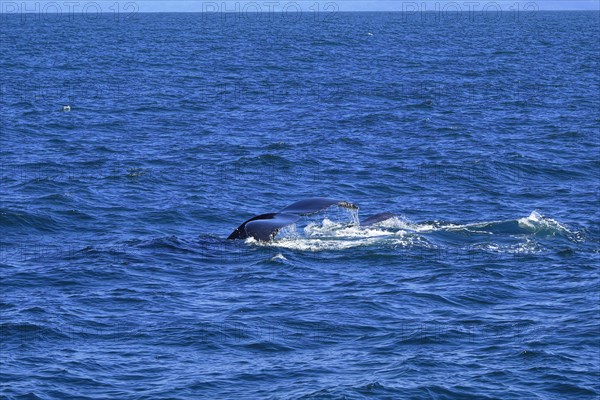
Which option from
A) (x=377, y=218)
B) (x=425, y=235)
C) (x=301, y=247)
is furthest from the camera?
(x=377, y=218)

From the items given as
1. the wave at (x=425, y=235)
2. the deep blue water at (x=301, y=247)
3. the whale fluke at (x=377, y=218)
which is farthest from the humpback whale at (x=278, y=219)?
the whale fluke at (x=377, y=218)

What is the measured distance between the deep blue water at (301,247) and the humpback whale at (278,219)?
475 mm

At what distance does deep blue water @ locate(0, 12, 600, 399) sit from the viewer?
23.0 metres

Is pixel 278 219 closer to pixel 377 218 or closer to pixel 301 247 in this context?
pixel 301 247

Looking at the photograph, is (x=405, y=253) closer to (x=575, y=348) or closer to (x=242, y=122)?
(x=575, y=348)

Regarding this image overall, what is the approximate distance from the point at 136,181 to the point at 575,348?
24260mm

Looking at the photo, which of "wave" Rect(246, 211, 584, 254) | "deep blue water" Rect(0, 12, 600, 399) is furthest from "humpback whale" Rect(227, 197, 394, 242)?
"deep blue water" Rect(0, 12, 600, 399)

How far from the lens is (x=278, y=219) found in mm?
32656

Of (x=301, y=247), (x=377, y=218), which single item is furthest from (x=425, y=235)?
(x=301, y=247)

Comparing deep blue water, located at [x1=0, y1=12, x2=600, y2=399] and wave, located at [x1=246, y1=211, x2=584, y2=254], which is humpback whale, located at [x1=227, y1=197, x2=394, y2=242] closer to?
wave, located at [x1=246, y1=211, x2=584, y2=254]

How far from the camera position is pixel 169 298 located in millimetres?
27828

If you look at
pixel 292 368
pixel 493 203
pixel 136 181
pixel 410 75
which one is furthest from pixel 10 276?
pixel 410 75

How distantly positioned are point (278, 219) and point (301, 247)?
110 centimetres

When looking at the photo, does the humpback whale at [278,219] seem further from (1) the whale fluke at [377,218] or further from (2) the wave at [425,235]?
(1) the whale fluke at [377,218]
